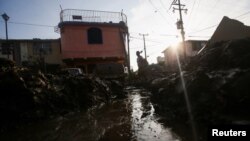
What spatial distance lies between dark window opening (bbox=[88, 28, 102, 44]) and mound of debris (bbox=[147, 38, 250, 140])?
51.0ft

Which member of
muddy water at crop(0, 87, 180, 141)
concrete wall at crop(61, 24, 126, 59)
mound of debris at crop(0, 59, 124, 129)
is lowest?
muddy water at crop(0, 87, 180, 141)

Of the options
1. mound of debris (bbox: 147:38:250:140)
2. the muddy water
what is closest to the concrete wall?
mound of debris (bbox: 147:38:250:140)

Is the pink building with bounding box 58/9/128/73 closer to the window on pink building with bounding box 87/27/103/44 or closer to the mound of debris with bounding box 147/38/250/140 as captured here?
the window on pink building with bounding box 87/27/103/44

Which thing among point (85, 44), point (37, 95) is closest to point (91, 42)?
point (85, 44)

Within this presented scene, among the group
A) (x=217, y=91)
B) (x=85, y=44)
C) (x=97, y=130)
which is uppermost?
(x=85, y=44)

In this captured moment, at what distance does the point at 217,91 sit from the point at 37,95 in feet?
22.5

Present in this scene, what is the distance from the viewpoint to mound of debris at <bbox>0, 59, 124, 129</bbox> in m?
8.44

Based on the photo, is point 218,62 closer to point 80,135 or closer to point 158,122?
point 158,122

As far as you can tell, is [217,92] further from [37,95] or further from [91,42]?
[91,42]

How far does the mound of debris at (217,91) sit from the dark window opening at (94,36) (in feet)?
51.0

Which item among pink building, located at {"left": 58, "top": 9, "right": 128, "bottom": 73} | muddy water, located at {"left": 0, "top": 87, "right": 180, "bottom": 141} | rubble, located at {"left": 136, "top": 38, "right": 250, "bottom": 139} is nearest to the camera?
muddy water, located at {"left": 0, "top": 87, "right": 180, "bottom": 141}

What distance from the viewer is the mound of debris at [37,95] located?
8.44 meters

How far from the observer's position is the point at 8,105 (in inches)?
329

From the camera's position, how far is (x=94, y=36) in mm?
24656
